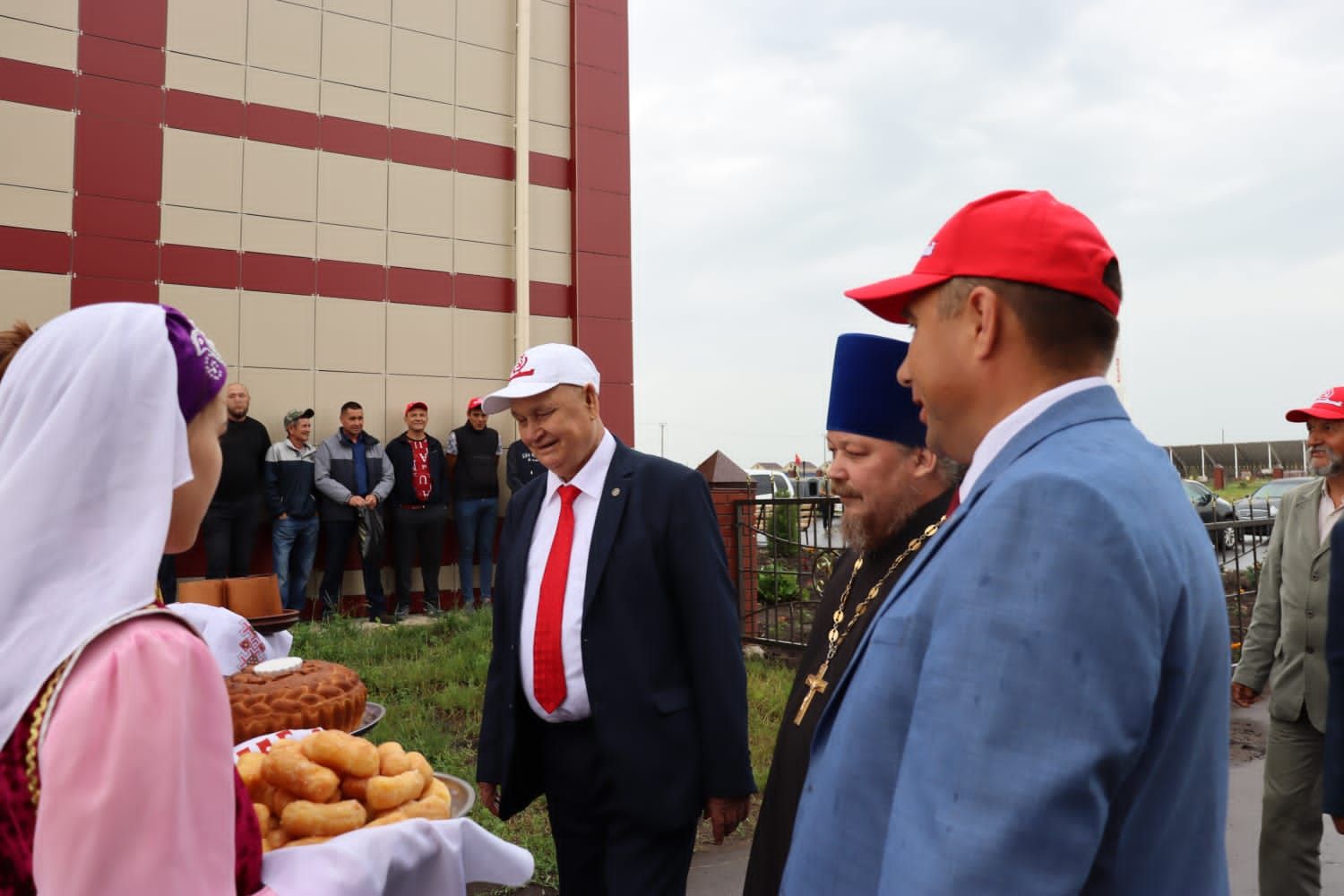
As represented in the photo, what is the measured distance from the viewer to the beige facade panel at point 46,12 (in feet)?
A: 30.2

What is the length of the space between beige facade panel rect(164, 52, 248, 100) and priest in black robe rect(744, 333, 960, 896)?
32.0 feet

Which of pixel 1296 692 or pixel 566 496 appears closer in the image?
pixel 566 496

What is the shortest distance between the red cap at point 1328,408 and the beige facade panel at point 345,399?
912cm

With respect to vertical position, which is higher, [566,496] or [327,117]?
[327,117]

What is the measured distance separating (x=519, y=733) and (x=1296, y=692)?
3.19 metres

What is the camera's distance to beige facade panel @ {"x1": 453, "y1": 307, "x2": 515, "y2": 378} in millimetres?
11391

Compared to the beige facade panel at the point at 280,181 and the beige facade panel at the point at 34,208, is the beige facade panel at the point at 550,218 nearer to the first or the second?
the beige facade panel at the point at 280,181

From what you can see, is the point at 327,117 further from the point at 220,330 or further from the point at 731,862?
the point at 731,862

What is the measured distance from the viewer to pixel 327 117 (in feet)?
35.1

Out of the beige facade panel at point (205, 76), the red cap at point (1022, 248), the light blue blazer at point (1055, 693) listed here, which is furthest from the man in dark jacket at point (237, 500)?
the light blue blazer at point (1055, 693)

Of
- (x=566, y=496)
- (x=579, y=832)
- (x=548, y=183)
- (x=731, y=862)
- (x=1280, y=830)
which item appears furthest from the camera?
(x=548, y=183)

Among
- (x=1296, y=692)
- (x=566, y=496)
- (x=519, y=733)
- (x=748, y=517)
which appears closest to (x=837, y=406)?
(x=566, y=496)

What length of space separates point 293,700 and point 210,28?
9.90 m

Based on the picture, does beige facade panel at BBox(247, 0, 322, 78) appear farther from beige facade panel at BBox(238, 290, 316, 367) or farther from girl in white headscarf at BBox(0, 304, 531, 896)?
girl in white headscarf at BBox(0, 304, 531, 896)
